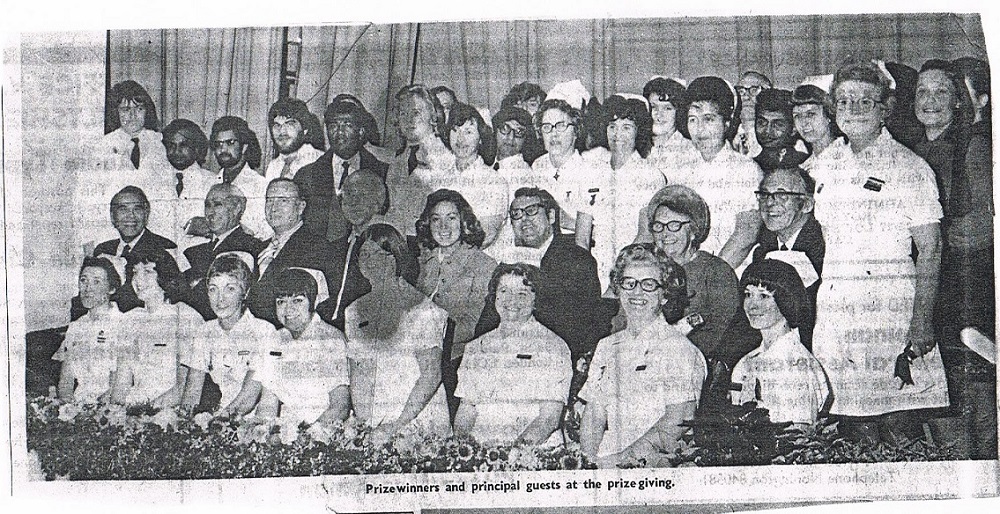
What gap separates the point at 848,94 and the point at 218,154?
4.97 feet

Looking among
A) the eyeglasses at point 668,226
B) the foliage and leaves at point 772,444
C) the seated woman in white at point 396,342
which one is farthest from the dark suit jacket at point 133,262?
the foliage and leaves at point 772,444

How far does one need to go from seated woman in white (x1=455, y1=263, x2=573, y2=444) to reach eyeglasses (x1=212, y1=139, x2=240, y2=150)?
0.71 meters

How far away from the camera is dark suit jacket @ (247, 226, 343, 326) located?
6.14ft

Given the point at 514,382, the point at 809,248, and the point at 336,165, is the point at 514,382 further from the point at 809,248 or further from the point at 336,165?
the point at 809,248

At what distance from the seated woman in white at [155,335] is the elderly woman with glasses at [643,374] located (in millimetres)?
974

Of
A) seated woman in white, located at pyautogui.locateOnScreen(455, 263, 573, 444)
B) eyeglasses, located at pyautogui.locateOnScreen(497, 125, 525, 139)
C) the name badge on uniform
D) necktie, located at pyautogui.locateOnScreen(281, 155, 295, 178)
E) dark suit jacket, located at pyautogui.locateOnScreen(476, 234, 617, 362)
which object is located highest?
eyeglasses, located at pyautogui.locateOnScreen(497, 125, 525, 139)

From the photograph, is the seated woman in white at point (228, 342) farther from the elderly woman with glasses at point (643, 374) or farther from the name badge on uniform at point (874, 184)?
the name badge on uniform at point (874, 184)

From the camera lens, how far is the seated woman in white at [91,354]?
1.87 m

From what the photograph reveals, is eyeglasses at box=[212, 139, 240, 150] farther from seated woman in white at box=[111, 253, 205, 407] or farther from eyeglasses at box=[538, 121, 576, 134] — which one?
eyeglasses at box=[538, 121, 576, 134]

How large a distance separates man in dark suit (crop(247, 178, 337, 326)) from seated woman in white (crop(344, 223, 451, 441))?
114mm

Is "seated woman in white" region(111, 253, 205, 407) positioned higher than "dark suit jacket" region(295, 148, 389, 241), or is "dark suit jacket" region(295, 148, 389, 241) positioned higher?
"dark suit jacket" region(295, 148, 389, 241)

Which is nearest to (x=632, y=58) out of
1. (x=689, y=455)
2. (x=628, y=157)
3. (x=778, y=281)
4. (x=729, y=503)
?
(x=628, y=157)

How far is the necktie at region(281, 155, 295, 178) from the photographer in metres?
1.88

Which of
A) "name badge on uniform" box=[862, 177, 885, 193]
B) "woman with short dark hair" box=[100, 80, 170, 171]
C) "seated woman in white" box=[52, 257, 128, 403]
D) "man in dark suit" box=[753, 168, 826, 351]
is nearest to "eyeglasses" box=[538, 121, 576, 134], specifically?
"man in dark suit" box=[753, 168, 826, 351]
